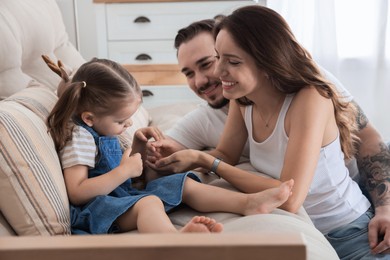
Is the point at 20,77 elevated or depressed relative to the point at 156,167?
elevated

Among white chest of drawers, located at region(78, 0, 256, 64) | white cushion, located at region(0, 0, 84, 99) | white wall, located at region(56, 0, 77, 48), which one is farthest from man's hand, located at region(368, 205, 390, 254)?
white wall, located at region(56, 0, 77, 48)

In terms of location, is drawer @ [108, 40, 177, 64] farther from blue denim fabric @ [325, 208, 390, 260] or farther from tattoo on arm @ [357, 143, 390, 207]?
blue denim fabric @ [325, 208, 390, 260]

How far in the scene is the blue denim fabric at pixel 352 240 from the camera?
1467 millimetres

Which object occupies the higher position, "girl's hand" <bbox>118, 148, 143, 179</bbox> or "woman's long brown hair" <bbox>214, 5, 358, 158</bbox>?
"woman's long brown hair" <bbox>214, 5, 358, 158</bbox>

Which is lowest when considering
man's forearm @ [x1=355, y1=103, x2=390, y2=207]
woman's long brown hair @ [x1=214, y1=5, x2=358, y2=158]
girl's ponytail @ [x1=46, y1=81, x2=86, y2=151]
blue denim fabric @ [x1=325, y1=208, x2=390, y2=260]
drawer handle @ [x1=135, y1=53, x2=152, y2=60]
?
drawer handle @ [x1=135, y1=53, x2=152, y2=60]

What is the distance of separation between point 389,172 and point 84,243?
1278mm

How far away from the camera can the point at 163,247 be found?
65 cm

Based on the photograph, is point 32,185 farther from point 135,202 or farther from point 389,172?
point 389,172

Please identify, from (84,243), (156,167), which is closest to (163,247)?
(84,243)

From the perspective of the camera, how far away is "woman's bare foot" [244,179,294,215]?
4.23 ft

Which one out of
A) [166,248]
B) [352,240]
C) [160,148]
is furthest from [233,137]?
[166,248]

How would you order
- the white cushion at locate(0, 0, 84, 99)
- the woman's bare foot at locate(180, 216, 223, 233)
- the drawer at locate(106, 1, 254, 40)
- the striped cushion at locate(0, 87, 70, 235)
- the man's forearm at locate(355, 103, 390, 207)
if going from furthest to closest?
1. the drawer at locate(106, 1, 254, 40)
2. the white cushion at locate(0, 0, 84, 99)
3. the man's forearm at locate(355, 103, 390, 207)
4. the striped cushion at locate(0, 87, 70, 235)
5. the woman's bare foot at locate(180, 216, 223, 233)

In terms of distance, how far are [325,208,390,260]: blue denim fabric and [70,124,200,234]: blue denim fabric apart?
41cm

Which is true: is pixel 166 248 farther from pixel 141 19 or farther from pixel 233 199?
pixel 141 19
